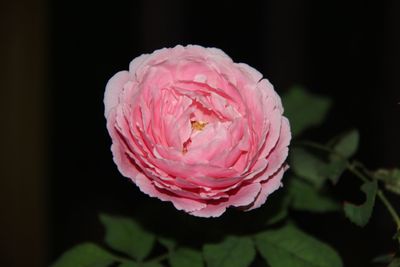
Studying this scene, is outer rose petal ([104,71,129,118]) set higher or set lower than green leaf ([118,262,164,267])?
higher

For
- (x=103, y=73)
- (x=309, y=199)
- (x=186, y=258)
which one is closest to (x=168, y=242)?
(x=186, y=258)

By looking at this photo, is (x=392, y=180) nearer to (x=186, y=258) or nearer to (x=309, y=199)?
(x=309, y=199)

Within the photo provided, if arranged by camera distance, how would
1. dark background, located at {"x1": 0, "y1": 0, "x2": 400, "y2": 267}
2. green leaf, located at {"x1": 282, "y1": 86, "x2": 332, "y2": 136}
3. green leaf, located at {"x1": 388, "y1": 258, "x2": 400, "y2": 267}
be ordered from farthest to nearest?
dark background, located at {"x1": 0, "y1": 0, "x2": 400, "y2": 267}
green leaf, located at {"x1": 282, "y1": 86, "x2": 332, "y2": 136}
green leaf, located at {"x1": 388, "y1": 258, "x2": 400, "y2": 267}

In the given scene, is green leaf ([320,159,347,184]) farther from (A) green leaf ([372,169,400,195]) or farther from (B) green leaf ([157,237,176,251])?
(B) green leaf ([157,237,176,251])

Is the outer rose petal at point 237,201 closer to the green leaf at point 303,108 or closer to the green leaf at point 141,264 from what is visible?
the green leaf at point 141,264

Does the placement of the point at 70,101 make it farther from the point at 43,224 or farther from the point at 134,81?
the point at 134,81

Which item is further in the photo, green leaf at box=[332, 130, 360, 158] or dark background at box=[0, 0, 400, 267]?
dark background at box=[0, 0, 400, 267]

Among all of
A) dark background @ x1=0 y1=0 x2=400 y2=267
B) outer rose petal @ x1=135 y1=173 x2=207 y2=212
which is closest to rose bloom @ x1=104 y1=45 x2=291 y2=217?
outer rose petal @ x1=135 y1=173 x2=207 y2=212
